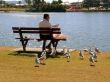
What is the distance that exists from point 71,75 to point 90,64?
90.1 inches

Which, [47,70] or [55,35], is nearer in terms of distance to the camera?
[47,70]

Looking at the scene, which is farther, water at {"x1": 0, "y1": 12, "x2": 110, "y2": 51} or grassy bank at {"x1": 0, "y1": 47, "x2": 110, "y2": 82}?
A: water at {"x1": 0, "y1": 12, "x2": 110, "y2": 51}

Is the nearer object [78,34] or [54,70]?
[54,70]

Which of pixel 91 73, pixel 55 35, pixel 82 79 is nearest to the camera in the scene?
pixel 82 79

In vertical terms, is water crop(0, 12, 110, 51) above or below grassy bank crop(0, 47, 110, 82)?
below

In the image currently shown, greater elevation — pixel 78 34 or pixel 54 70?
pixel 54 70

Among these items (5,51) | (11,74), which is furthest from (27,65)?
(5,51)

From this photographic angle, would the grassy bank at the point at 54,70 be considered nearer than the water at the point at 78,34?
Yes

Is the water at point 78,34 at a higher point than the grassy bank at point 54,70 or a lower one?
lower

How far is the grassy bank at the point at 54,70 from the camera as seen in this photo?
1304 centimetres

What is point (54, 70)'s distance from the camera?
14523 mm

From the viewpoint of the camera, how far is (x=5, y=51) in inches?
797

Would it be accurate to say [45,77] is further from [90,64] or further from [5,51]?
[5,51]

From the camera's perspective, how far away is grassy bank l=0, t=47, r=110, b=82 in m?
13.0
